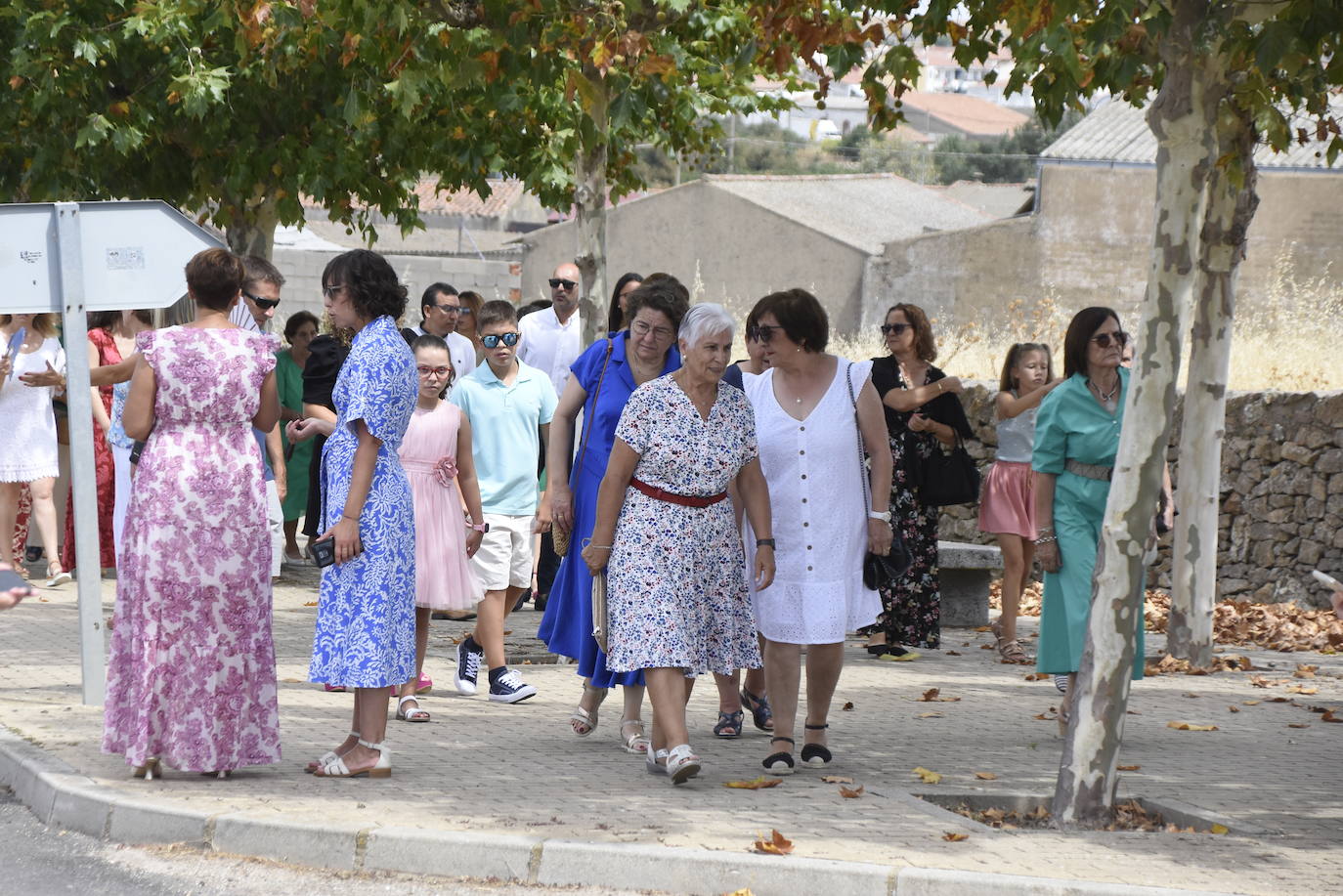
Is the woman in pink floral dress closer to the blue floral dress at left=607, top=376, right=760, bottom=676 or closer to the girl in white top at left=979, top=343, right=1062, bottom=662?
the blue floral dress at left=607, top=376, right=760, bottom=676

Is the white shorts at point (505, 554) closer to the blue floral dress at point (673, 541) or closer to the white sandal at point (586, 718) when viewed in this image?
the white sandal at point (586, 718)

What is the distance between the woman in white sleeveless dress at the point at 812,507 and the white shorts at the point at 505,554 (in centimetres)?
212

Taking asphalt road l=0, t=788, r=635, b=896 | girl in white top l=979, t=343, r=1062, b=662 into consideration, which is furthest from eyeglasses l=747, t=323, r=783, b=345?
girl in white top l=979, t=343, r=1062, b=662

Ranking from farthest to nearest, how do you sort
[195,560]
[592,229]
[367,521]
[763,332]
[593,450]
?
1. [592,229]
2. [593,450]
3. [763,332]
4. [367,521]
5. [195,560]

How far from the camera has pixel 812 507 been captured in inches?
290

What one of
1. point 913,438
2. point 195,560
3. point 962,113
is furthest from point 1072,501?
point 962,113

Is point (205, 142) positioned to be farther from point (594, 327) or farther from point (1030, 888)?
point (1030, 888)

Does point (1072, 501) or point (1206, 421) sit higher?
point (1206, 421)

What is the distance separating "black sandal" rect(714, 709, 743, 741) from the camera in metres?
8.22

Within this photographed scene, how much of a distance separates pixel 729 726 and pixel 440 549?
63.0 inches

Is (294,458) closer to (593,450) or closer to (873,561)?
(593,450)

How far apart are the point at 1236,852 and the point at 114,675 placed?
4180 millimetres

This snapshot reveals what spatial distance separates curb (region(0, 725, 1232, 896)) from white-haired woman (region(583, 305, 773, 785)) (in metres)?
1.23

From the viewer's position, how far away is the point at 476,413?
9.67 meters
